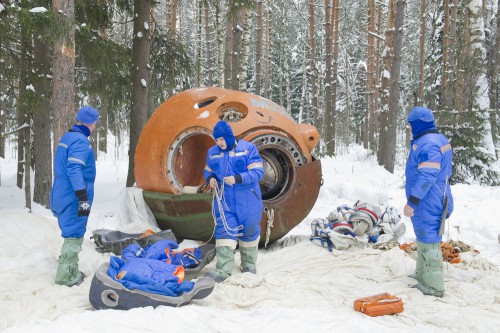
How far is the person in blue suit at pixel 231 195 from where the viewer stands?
4875mm

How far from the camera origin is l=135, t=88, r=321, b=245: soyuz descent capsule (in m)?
5.90

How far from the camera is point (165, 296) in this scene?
366 cm

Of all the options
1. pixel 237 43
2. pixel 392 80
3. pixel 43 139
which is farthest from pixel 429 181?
pixel 392 80

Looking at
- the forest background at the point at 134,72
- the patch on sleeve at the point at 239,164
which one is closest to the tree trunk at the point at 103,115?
the forest background at the point at 134,72

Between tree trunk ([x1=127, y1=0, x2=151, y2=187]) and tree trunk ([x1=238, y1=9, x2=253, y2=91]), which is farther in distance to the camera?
tree trunk ([x1=238, y1=9, x2=253, y2=91])

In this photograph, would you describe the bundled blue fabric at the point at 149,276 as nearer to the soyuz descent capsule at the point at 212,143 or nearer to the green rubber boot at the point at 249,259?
the green rubber boot at the point at 249,259

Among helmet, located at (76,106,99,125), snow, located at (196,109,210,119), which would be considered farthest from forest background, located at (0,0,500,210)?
snow, located at (196,109,210,119)

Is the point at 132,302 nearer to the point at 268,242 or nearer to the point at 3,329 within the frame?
the point at 3,329

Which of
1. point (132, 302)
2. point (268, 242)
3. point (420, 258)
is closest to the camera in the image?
point (132, 302)

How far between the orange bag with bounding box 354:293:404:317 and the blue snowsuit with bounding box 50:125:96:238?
2.83 meters

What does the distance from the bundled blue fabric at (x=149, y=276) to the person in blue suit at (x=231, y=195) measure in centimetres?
90

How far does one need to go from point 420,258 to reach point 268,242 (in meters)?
2.28

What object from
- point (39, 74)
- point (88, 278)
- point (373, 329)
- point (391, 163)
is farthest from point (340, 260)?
point (391, 163)

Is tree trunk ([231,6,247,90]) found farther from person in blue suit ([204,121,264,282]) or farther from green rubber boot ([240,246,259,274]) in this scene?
green rubber boot ([240,246,259,274])
